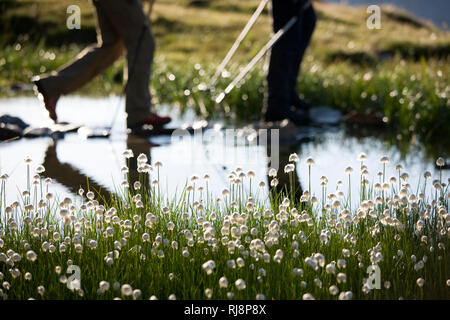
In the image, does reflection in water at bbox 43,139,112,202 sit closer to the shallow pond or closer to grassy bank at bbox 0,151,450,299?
the shallow pond

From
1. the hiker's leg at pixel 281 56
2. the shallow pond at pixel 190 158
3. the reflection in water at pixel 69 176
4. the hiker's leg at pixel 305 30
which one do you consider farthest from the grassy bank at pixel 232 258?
the hiker's leg at pixel 305 30

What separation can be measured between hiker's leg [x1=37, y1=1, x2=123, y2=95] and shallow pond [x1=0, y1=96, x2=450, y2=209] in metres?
0.62

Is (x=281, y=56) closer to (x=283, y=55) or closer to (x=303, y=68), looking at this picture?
(x=283, y=55)

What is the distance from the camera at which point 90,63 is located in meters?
8.26

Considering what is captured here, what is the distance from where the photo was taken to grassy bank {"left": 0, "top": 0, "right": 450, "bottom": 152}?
8.97 metres

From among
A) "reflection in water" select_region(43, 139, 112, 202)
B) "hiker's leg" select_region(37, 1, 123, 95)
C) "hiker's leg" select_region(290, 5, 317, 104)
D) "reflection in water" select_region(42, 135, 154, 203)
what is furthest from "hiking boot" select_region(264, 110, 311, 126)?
"reflection in water" select_region(43, 139, 112, 202)

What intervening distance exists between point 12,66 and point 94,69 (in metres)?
7.04

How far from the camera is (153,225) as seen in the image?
4.10 m

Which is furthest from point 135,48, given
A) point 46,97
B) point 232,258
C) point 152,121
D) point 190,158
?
point 232,258

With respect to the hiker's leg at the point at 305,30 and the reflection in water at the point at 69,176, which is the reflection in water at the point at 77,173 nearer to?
the reflection in water at the point at 69,176

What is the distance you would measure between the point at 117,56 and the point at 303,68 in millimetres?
4937

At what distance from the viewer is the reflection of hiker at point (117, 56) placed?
773cm
